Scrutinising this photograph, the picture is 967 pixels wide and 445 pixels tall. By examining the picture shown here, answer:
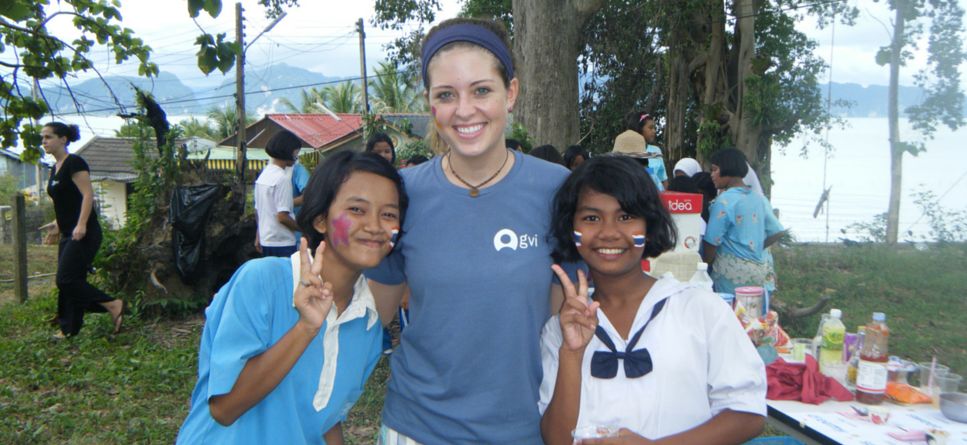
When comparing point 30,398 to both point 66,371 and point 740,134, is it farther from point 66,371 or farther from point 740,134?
point 740,134

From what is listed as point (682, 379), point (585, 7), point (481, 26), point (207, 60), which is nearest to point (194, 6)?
point (207, 60)

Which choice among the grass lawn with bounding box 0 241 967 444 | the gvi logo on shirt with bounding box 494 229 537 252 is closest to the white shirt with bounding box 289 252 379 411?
the gvi logo on shirt with bounding box 494 229 537 252

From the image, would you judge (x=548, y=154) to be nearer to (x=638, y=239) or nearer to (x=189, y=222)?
(x=638, y=239)

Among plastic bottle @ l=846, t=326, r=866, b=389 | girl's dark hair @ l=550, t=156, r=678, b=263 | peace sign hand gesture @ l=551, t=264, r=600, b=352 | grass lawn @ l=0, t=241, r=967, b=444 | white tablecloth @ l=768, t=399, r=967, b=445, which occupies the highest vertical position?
girl's dark hair @ l=550, t=156, r=678, b=263

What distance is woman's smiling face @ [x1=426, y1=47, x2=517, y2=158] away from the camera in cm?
175

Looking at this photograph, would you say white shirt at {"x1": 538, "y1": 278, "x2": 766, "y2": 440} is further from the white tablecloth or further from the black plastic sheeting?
the black plastic sheeting

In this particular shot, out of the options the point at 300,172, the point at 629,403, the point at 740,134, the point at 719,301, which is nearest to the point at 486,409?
the point at 629,403

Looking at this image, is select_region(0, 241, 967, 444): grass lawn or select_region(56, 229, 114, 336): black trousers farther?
select_region(56, 229, 114, 336): black trousers

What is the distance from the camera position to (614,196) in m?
1.81

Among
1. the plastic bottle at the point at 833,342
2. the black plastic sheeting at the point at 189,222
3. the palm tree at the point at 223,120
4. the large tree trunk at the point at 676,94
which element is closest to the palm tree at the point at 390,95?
the palm tree at the point at 223,120

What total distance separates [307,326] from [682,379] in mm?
997

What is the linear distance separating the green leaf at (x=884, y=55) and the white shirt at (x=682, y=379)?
6384 millimetres

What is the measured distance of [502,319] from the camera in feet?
5.27

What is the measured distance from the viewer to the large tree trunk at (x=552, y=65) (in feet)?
24.8
